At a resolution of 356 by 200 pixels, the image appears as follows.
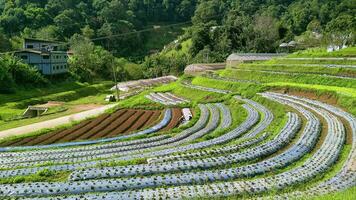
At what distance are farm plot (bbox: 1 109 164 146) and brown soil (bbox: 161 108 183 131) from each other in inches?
3.7

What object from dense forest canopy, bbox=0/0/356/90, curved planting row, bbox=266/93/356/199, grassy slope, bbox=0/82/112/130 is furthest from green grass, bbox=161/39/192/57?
curved planting row, bbox=266/93/356/199

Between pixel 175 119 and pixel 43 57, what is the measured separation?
1883 inches

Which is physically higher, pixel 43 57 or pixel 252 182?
pixel 43 57

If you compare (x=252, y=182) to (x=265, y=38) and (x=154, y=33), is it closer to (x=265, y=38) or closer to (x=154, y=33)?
(x=265, y=38)

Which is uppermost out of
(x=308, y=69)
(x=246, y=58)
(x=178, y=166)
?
(x=246, y=58)

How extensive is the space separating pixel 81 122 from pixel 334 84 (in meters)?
25.6

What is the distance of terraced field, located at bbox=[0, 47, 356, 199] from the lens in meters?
13.8

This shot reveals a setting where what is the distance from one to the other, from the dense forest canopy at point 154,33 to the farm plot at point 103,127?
39.0 metres

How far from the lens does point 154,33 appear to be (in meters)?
148

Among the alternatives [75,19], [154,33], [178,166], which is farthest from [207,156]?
[154,33]

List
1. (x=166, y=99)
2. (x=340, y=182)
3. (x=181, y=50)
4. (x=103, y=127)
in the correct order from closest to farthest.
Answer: (x=340, y=182)
(x=103, y=127)
(x=166, y=99)
(x=181, y=50)

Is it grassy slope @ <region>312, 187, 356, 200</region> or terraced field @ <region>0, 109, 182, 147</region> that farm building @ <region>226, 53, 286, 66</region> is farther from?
grassy slope @ <region>312, 187, 356, 200</region>

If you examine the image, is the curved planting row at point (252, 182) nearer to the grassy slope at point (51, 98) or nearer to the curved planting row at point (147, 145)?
the curved planting row at point (147, 145)

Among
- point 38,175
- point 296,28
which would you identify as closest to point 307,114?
point 38,175
